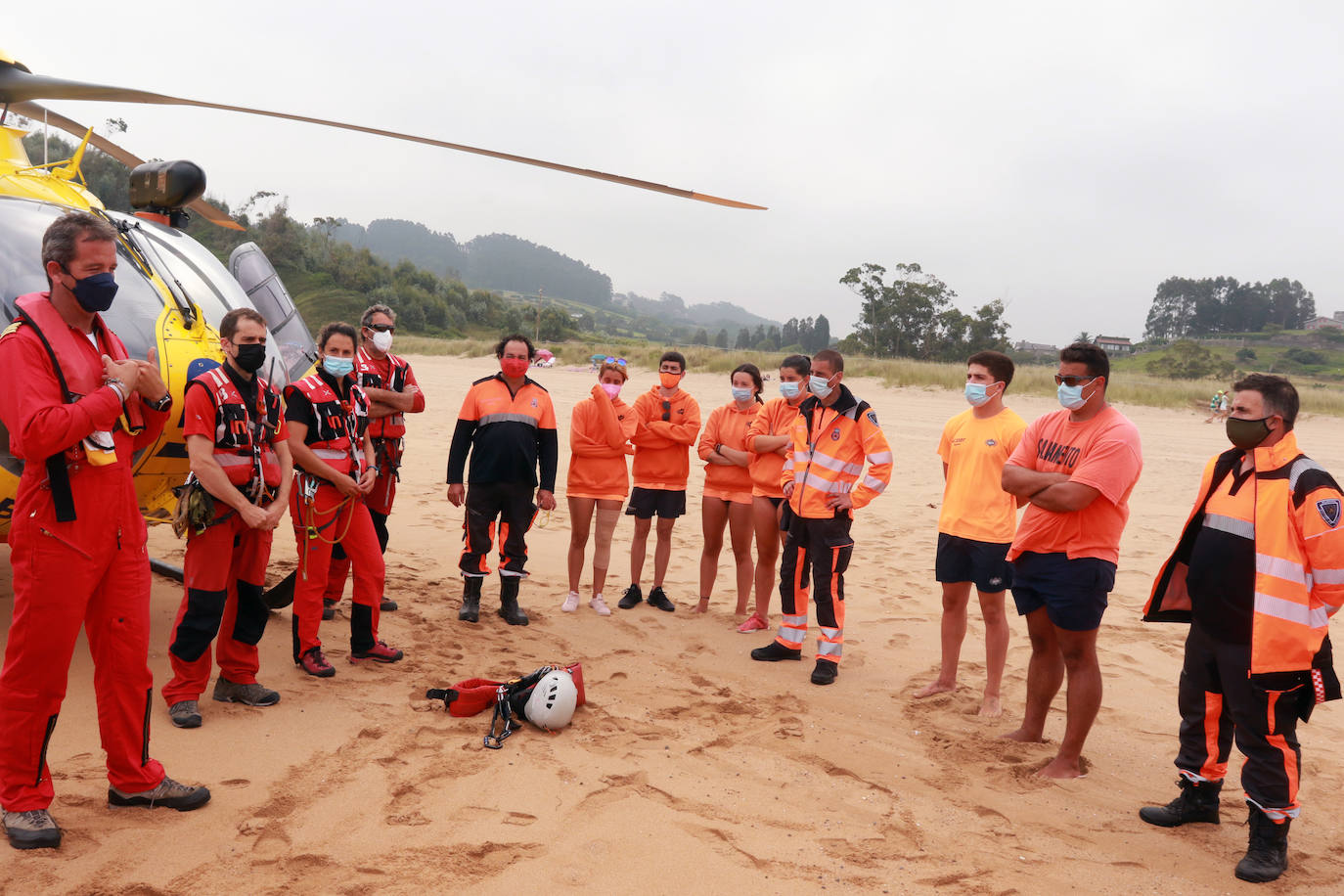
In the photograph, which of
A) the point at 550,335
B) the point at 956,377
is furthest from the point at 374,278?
the point at 956,377

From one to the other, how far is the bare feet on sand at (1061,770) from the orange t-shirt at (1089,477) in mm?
1063

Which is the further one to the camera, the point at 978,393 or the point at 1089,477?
the point at 978,393

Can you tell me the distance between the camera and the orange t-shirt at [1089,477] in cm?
424

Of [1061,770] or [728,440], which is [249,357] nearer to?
[728,440]

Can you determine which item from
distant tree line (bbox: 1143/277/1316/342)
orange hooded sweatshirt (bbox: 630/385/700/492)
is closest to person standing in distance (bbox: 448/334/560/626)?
orange hooded sweatshirt (bbox: 630/385/700/492)

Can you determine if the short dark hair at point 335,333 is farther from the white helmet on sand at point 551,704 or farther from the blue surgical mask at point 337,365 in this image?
the white helmet on sand at point 551,704

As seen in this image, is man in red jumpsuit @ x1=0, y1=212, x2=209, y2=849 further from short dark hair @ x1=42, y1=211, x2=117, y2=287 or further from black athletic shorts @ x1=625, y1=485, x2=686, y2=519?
black athletic shorts @ x1=625, y1=485, x2=686, y2=519

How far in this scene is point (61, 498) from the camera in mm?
3105

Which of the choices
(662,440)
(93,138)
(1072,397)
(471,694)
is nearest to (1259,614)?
(1072,397)

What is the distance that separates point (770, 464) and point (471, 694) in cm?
302

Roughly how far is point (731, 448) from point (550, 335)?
50763 mm

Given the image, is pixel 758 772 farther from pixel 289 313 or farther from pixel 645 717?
pixel 289 313

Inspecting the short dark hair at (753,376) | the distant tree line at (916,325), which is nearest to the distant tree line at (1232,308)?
the distant tree line at (916,325)

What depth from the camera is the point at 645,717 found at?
4.89 m
